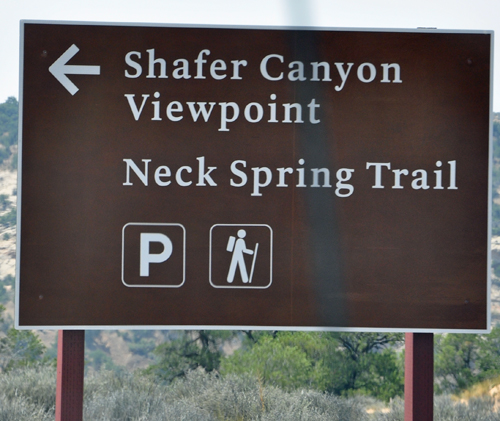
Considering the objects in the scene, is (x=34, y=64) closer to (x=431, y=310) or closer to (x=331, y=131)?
(x=331, y=131)

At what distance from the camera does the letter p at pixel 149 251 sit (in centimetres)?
345

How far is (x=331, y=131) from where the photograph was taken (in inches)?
138

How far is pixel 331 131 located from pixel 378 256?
0.79 metres

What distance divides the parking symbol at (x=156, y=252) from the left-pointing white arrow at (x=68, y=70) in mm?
901

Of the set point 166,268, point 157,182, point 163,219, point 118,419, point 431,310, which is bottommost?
point 118,419

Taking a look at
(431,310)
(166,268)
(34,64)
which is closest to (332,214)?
(431,310)

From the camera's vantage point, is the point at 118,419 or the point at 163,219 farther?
the point at 118,419

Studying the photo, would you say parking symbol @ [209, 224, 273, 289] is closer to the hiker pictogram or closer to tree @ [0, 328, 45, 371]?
the hiker pictogram

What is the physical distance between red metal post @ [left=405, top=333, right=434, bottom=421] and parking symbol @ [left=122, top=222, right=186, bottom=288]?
4.74 feet

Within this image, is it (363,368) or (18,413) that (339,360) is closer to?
(363,368)

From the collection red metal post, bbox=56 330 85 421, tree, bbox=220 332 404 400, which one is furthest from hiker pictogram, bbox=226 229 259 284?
tree, bbox=220 332 404 400

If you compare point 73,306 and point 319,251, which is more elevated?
point 319,251

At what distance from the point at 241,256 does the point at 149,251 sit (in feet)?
1.77

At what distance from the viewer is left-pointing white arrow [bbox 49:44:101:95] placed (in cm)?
349
